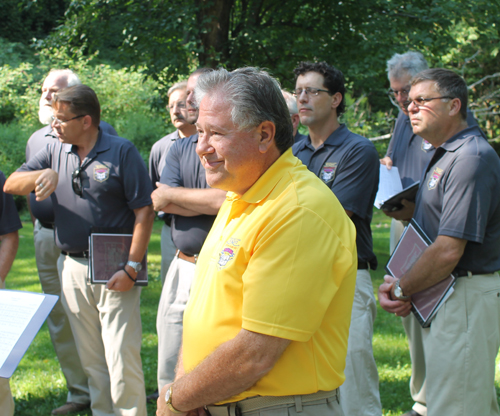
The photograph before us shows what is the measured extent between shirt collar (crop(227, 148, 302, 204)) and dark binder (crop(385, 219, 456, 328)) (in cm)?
154

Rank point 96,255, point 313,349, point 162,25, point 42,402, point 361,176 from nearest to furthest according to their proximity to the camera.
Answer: point 313,349 < point 361,176 < point 96,255 < point 42,402 < point 162,25

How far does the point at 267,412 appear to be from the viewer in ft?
6.14

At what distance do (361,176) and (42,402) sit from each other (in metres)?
3.35

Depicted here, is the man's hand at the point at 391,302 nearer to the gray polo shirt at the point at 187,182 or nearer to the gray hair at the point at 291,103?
the gray polo shirt at the point at 187,182

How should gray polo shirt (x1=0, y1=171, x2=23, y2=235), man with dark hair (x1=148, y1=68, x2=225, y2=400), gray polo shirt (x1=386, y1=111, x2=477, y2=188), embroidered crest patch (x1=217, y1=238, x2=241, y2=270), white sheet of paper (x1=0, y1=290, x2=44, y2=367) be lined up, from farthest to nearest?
1. gray polo shirt (x1=386, y1=111, x2=477, y2=188)
2. man with dark hair (x1=148, y1=68, x2=225, y2=400)
3. gray polo shirt (x1=0, y1=171, x2=23, y2=235)
4. white sheet of paper (x1=0, y1=290, x2=44, y2=367)
5. embroidered crest patch (x1=217, y1=238, x2=241, y2=270)

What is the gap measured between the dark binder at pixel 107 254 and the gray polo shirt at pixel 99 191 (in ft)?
0.34

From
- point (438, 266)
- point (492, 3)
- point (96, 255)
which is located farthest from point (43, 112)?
point (492, 3)

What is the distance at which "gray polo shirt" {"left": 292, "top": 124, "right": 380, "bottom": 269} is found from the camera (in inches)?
134

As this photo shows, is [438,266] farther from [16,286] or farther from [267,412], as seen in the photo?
[16,286]

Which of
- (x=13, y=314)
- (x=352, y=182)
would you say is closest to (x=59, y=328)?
(x=13, y=314)

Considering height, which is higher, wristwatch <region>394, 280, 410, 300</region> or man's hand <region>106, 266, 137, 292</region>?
wristwatch <region>394, 280, 410, 300</region>

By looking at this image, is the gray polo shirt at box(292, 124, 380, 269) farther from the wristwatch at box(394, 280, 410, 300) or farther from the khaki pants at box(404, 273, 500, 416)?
the khaki pants at box(404, 273, 500, 416)

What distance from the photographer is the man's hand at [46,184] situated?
3604 millimetres

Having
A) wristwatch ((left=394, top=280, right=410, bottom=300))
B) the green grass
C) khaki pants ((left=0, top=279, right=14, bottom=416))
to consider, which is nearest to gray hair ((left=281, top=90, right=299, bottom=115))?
wristwatch ((left=394, top=280, right=410, bottom=300))
